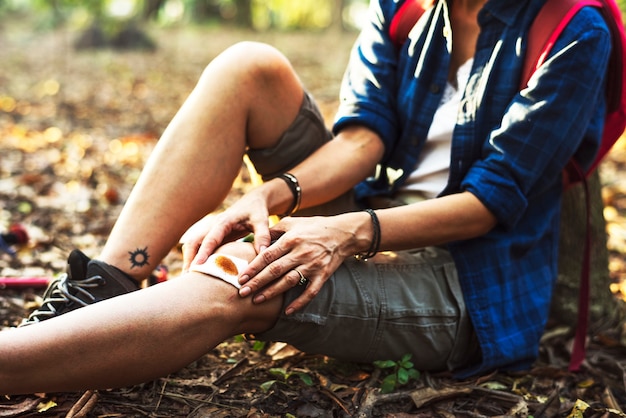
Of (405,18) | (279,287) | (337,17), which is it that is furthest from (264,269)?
(337,17)

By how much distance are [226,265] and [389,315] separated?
1.62ft

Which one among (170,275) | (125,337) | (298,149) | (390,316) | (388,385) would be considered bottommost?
(388,385)

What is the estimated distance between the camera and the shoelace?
1687 millimetres

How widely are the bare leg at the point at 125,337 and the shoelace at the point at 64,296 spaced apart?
24 centimetres

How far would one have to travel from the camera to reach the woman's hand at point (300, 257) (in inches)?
63.2

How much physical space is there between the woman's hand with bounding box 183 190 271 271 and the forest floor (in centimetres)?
43

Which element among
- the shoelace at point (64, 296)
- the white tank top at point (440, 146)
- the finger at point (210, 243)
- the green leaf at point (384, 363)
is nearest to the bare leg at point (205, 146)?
the shoelace at point (64, 296)

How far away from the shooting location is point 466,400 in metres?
1.92

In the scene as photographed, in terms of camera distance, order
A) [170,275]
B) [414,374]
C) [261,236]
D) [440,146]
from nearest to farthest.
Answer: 1. [261,236]
2. [414,374]
3. [440,146]
4. [170,275]

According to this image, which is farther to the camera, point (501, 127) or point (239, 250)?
point (501, 127)

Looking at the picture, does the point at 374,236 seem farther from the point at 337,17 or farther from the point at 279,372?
the point at 337,17

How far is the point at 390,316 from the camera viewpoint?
71.2 inches

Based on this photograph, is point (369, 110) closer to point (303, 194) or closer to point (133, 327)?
point (303, 194)

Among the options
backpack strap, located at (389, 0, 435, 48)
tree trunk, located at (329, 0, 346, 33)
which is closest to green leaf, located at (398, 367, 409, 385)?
backpack strap, located at (389, 0, 435, 48)
